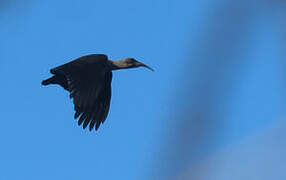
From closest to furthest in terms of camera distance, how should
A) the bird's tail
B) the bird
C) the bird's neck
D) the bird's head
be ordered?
the bird < the bird's tail < the bird's neck < the bird's head

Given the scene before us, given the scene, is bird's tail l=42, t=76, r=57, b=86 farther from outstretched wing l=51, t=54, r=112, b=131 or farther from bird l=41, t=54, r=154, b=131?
outstretched wing l=51, t=54, r=112, b=131

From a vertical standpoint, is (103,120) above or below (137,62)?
below

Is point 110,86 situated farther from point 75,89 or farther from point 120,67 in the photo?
point 75,89

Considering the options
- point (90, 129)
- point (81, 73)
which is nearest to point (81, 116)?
point (90, 129)

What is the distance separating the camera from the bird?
55.5 feet

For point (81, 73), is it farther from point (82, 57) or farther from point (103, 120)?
point (103, 120)

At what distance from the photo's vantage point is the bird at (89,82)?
55.5 feet

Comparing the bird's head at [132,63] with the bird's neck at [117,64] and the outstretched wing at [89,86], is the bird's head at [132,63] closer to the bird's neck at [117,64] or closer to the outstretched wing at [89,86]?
the bird's neck at [117,64]

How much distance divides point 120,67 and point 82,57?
1.47m

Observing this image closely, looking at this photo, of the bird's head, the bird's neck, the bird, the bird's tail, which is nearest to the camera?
the bird

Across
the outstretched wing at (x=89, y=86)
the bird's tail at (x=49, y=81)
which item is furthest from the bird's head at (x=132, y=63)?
the bird's tail at (x=49, y=81)

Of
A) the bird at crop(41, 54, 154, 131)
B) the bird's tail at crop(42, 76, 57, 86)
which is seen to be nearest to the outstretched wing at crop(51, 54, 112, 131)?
the bird at crop(41, 54, 154, 131)

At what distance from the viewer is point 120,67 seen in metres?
18.4

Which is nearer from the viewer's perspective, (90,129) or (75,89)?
(75,89)
